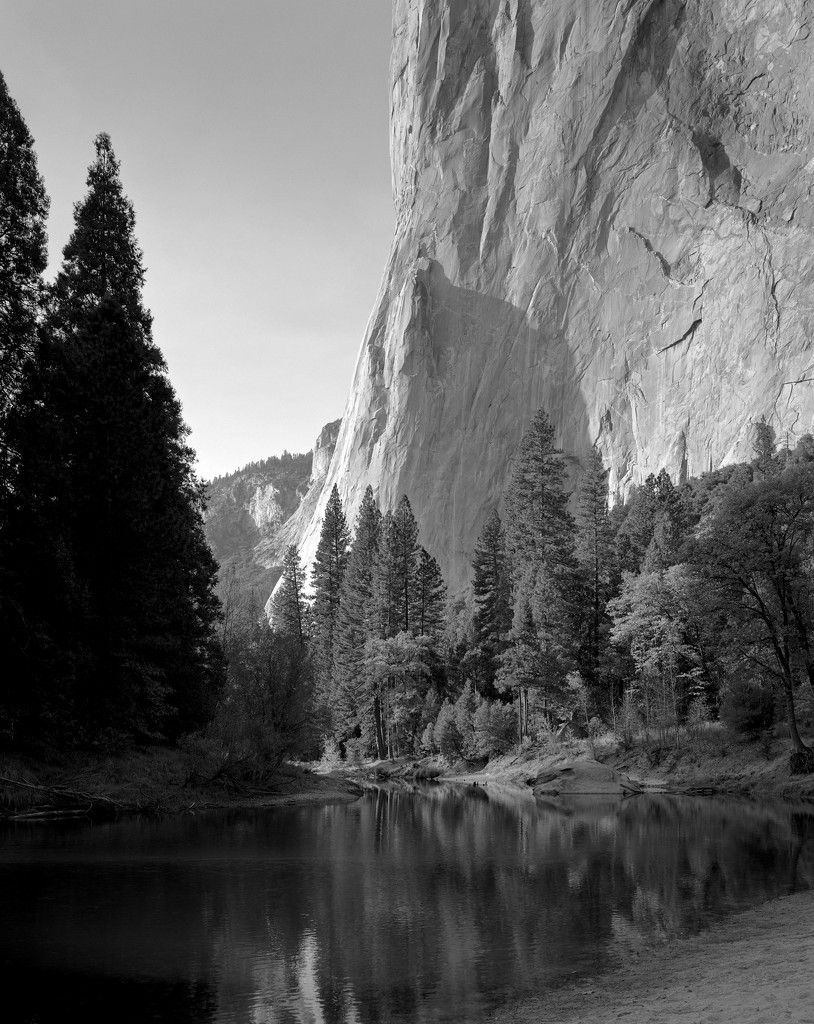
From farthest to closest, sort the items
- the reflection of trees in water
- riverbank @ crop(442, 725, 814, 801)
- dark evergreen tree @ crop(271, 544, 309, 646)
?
dark evergreen tree @ crop(271, 544, 309, 646) < riverbank @ crop(442, 725, 814, 801) < the reflection of trees in water

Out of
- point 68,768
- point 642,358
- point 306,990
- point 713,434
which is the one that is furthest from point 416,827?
point 642,358

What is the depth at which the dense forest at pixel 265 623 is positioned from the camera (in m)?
20.3

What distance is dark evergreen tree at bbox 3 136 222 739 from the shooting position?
800 inches

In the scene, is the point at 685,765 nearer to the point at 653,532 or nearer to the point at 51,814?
the point at 653,532

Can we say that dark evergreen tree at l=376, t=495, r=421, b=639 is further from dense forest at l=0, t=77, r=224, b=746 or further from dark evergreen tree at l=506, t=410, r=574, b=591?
dense forest at l=0, t=77, r=224, b=746

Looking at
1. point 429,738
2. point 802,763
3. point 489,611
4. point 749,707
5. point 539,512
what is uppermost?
point 539,512

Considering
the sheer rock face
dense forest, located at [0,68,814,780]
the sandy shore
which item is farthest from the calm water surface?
the sheer rock face

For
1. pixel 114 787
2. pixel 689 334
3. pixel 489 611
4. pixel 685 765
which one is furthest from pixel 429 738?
pixel 689 334

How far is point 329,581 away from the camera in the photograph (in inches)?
3388

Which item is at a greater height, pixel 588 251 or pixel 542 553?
pixel 588 251

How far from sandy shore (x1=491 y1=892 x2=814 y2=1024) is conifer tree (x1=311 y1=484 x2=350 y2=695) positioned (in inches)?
2499

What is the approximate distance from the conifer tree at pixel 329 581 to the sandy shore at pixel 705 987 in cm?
6347

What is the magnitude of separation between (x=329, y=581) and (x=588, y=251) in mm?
60588

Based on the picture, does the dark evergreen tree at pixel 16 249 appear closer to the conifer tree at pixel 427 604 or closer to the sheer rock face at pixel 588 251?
the conifer tree at pixel 427 604
